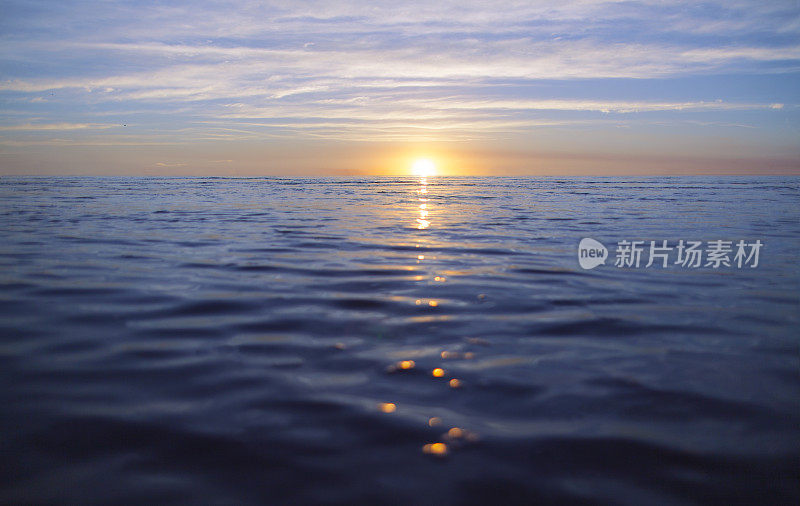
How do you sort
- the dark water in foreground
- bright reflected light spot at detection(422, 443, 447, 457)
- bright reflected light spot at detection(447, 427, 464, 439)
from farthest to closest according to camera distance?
bright reflected light spot at detection(447, 427, 464, 439)
bright reflected light spot at detection(422, 443, 447, 457)
the dark water in foreground

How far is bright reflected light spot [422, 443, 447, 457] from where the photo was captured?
275 cm

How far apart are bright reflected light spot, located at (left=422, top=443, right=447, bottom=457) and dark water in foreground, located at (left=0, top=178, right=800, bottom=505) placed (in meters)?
0.05

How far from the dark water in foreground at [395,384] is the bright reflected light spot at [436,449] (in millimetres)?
52

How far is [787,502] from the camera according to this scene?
2359mm

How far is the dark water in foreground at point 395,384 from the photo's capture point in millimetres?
2533

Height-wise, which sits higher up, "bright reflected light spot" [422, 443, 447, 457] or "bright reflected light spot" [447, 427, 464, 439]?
"bright reflected light spot" [447, 427, 464, 439]

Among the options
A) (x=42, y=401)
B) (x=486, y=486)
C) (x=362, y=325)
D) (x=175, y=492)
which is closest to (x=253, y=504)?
(x=175, y=492)

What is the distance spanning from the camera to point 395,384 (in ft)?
12.0

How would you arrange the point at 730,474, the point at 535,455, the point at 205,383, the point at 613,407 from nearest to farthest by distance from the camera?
1. the point at 730,474
2. the point at 535,455
3. the point at 613,407
4. the point at 205,383

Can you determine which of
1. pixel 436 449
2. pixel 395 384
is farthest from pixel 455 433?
pixel 395 384

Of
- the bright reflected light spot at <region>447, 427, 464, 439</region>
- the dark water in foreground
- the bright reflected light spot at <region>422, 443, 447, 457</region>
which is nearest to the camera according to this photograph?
the dark water in foreground

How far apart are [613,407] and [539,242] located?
850 centimetres

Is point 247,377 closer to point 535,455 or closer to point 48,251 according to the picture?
point 535,455

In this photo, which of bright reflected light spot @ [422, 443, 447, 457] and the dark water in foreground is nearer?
the dark water in foreground
